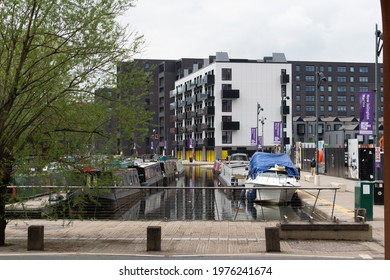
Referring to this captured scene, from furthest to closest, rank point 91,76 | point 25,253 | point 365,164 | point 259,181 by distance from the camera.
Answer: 1. point 259,181
2. point 365,164
3. point 91,76
4. point 25,253

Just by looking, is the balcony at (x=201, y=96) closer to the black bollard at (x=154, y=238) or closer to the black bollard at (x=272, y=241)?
the black bollard at (x=154, y=238)

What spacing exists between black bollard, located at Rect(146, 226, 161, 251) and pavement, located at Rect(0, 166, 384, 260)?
0.62 ft

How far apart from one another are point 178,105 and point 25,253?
4461 inches

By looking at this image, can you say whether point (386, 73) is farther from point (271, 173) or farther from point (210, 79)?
point (210, 79)

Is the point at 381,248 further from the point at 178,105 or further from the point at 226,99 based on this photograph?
the point at 178,105

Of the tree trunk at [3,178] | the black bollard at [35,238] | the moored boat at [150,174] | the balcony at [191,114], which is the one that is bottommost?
the moored boat at [150,174]

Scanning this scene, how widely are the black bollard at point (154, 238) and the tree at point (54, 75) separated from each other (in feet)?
10.5

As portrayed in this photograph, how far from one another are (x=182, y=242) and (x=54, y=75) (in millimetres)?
5653

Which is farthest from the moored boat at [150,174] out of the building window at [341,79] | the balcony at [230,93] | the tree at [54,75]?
the building window at [341,79]

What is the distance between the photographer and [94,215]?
18891 millimetres

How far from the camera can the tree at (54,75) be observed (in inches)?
511

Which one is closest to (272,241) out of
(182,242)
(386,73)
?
(182,242)

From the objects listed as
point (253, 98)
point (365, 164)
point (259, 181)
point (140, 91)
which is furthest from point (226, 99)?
point (140, 91)

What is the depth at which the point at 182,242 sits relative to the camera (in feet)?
45.2
